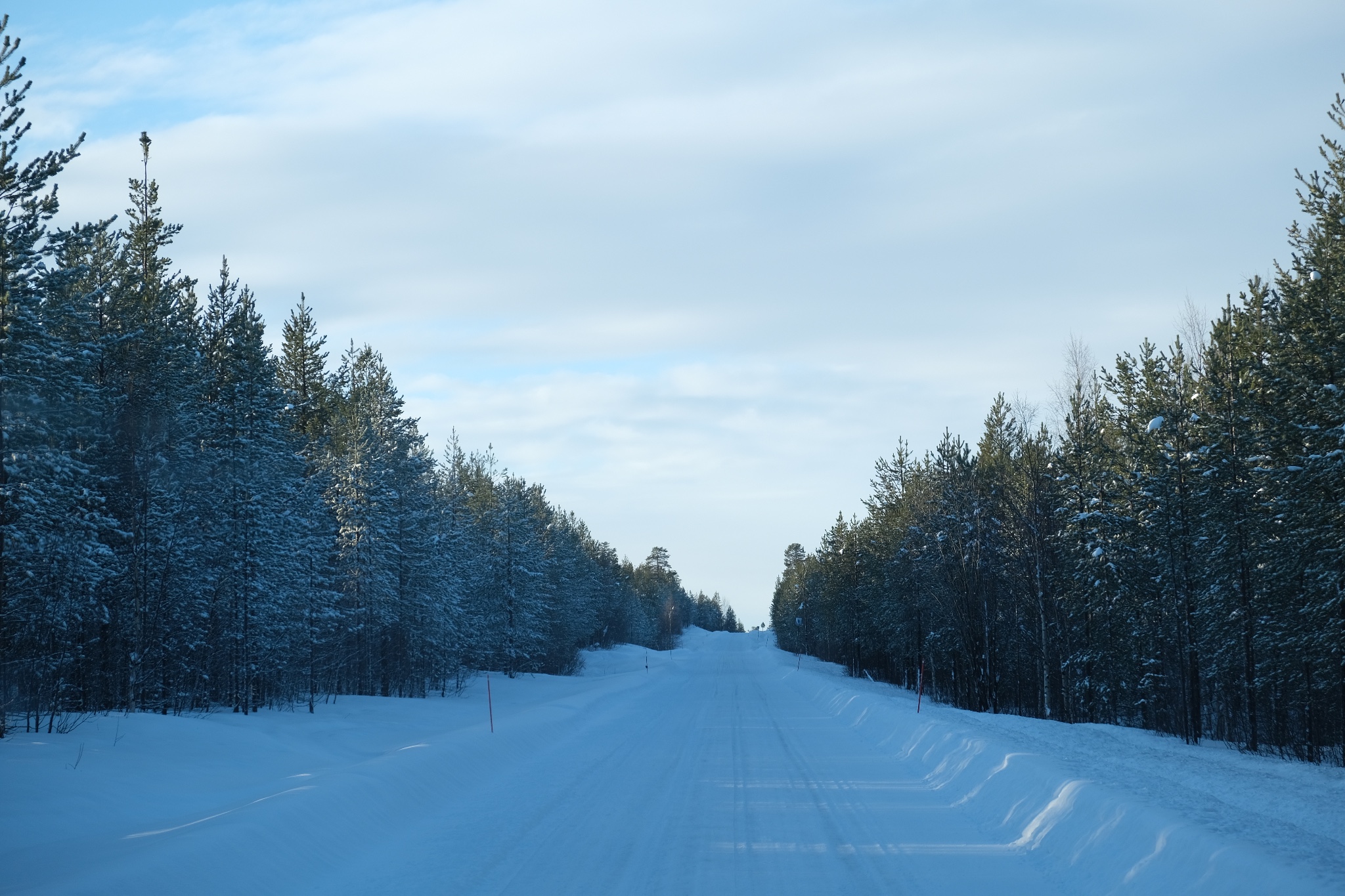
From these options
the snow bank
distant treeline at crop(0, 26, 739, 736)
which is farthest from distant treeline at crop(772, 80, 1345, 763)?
distant treeline at crop(0, 26, 739, 736)

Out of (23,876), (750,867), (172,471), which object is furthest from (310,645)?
(750,867)

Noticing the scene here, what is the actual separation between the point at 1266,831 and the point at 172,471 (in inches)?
951

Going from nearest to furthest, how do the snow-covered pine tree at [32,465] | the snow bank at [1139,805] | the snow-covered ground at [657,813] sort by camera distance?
the snow bank at [1139,805]
the snow-covered ground at [657,813]
the snow-covered pine tree at [32,465]

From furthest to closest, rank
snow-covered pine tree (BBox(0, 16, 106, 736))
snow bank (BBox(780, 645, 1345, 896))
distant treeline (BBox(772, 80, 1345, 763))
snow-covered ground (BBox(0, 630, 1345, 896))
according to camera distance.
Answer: distant treeline (BBox(772, 80, 1345, 763)), snow-covered pine tree (BBox(0, 16, 106, 736)), snow-covered ground (BBox(0, 630, 1345, 896)), snow bank (BBox(780, 645, 1345, 896))

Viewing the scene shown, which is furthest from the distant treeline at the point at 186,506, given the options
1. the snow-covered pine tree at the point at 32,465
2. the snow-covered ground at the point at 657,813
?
the snow-covered ground at the point at 657,813

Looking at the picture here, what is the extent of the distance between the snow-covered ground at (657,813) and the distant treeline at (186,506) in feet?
Result: 12.3

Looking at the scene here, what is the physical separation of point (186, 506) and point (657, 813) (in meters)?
18.6

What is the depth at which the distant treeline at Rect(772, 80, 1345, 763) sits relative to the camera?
61.9 feet

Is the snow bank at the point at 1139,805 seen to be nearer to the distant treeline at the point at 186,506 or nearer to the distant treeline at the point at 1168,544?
the distant treeline at the point at 1168,544

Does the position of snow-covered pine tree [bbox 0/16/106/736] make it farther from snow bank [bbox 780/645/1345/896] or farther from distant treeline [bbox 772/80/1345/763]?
distant treeline [bbox 772/80/1345/763]

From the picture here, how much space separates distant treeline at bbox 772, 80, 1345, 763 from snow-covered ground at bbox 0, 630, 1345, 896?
196 inches

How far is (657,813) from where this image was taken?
11758 mm

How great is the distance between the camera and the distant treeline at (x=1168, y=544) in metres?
18.9

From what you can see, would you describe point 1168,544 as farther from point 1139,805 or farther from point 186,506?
point 186,506
